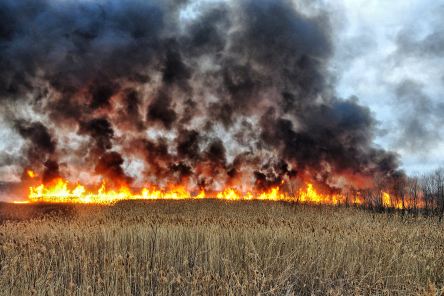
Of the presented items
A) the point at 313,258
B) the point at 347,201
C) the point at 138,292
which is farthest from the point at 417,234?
the point at 347,201

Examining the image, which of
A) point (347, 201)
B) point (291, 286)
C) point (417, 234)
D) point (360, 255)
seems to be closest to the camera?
point (291, 286)

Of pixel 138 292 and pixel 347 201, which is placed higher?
pixel 347 201

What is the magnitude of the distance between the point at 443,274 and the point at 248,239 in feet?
19.8

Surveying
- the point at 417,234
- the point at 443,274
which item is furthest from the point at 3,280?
the point at 417,234

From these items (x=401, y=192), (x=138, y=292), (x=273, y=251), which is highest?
(x=401, y=192)

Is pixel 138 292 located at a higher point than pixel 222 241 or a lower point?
lower

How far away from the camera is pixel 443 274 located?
12070 mm

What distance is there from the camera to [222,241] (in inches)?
572

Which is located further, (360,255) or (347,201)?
(347,201)

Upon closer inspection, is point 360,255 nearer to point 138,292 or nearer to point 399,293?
point 399,293

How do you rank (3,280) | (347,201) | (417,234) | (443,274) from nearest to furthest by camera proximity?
(3,280)
(443,274)
(417,234)
(347,201)

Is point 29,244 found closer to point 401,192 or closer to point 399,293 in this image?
point 399,293

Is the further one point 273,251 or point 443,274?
point 273,251

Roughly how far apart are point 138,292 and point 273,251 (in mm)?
4663
